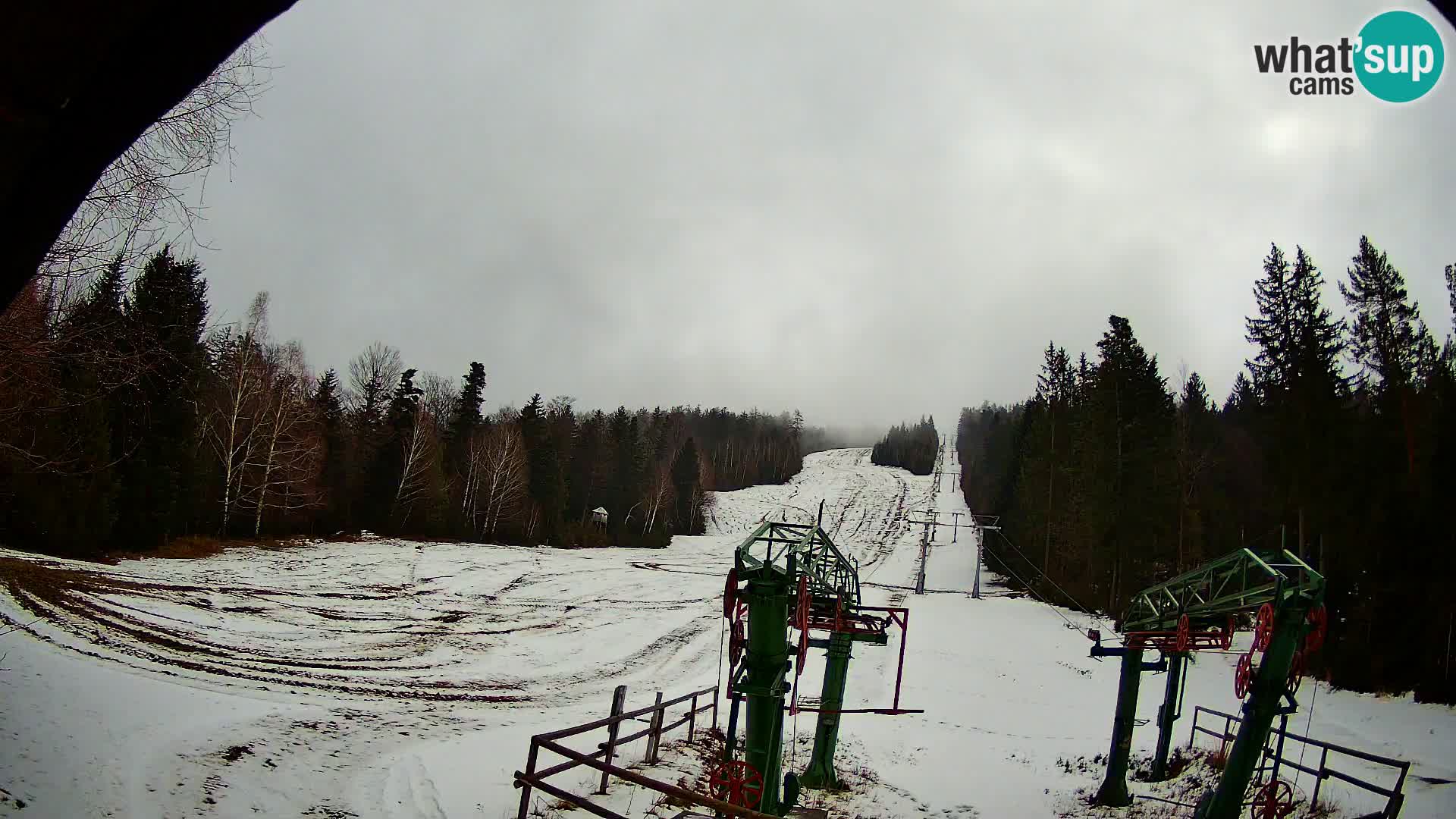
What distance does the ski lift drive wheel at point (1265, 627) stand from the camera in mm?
11547

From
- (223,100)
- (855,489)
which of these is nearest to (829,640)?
(223,100)

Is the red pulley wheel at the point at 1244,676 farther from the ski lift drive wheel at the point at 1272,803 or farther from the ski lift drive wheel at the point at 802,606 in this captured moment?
the ski lift drive wheel at the point at 802,606

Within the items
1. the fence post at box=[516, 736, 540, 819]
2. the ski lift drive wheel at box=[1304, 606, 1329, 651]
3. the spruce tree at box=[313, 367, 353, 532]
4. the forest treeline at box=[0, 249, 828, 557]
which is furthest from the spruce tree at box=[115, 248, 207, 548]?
the ski lift drive wheel at box=[1304, 606, 1329, 651]

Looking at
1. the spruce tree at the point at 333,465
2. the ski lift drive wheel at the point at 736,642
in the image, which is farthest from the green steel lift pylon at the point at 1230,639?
the spruce tree at the point at 333,465

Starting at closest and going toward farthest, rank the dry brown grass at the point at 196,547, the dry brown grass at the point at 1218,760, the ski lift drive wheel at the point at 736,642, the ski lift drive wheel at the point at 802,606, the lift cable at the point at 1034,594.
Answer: the ski lift drive wheel at the point at 802,606, the ski lift drive wheel at the point at 736,642, the dry brown grass at the point at 1218,760, the dry brown grass at the point at 196,547, the lift cable at the point at 1034,594

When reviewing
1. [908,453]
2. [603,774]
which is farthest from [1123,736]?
[908,453]

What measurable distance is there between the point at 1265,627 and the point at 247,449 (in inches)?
1825

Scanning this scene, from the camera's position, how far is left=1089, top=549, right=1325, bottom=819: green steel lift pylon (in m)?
11.3

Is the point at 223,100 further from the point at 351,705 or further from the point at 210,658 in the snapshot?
the point at 210,658

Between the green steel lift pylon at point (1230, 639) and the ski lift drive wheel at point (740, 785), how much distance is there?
802 cm

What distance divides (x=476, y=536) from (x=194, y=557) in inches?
901

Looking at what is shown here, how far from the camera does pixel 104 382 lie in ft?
21.9

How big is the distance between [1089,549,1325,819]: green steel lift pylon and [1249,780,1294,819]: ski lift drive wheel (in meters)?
0.92

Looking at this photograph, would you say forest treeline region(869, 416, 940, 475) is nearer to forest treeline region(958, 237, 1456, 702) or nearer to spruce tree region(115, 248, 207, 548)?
forest treeline region(958, 237, 1456, 702)
